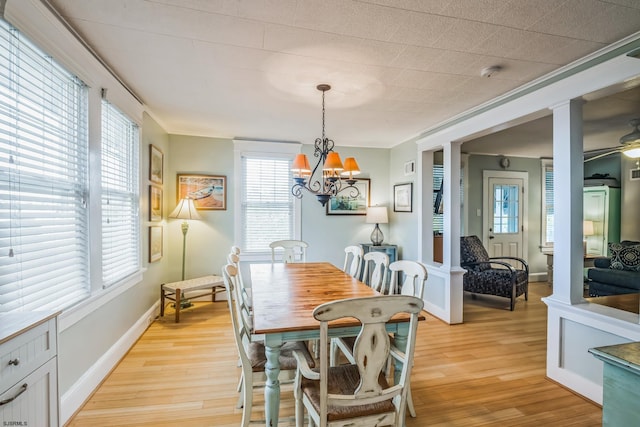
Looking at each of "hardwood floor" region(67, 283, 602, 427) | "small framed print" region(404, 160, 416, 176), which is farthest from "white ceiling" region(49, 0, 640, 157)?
"hardwood floor" region(67, 283, 602, 427)

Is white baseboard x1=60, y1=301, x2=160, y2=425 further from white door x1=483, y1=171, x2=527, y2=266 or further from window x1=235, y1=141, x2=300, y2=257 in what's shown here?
white door x1=483, y1=171, x2=527, y2=266

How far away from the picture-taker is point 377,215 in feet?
16.0

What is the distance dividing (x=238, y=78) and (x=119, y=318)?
95.8 inches

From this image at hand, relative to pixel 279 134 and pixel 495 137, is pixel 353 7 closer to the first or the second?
pixel 279 134

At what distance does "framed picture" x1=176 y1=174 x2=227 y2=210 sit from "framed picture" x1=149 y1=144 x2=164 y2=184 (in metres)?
Answer: 0.47

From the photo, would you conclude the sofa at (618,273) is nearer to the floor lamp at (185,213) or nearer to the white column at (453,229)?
the white column at (453,229)

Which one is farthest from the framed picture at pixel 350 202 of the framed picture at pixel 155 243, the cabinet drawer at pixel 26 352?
the cabinet drawer at pixel 26 352

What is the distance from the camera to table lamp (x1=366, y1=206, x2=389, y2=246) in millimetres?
4879

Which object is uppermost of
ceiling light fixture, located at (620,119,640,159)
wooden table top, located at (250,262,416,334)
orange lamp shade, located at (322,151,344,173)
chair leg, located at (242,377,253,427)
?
ceiling light fixture, located at (620,119,640,159)

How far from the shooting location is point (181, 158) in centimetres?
452

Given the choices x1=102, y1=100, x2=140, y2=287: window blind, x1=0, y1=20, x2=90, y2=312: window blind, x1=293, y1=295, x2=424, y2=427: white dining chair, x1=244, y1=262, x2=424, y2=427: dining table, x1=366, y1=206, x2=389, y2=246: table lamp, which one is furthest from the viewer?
x1=366, y1=206, x2=389, y2=246: table lamp

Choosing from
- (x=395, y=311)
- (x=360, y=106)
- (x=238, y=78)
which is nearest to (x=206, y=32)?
(x=238, y=78)

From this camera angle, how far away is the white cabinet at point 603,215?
18.5 ft

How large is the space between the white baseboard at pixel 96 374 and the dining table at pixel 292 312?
1.21 meters
